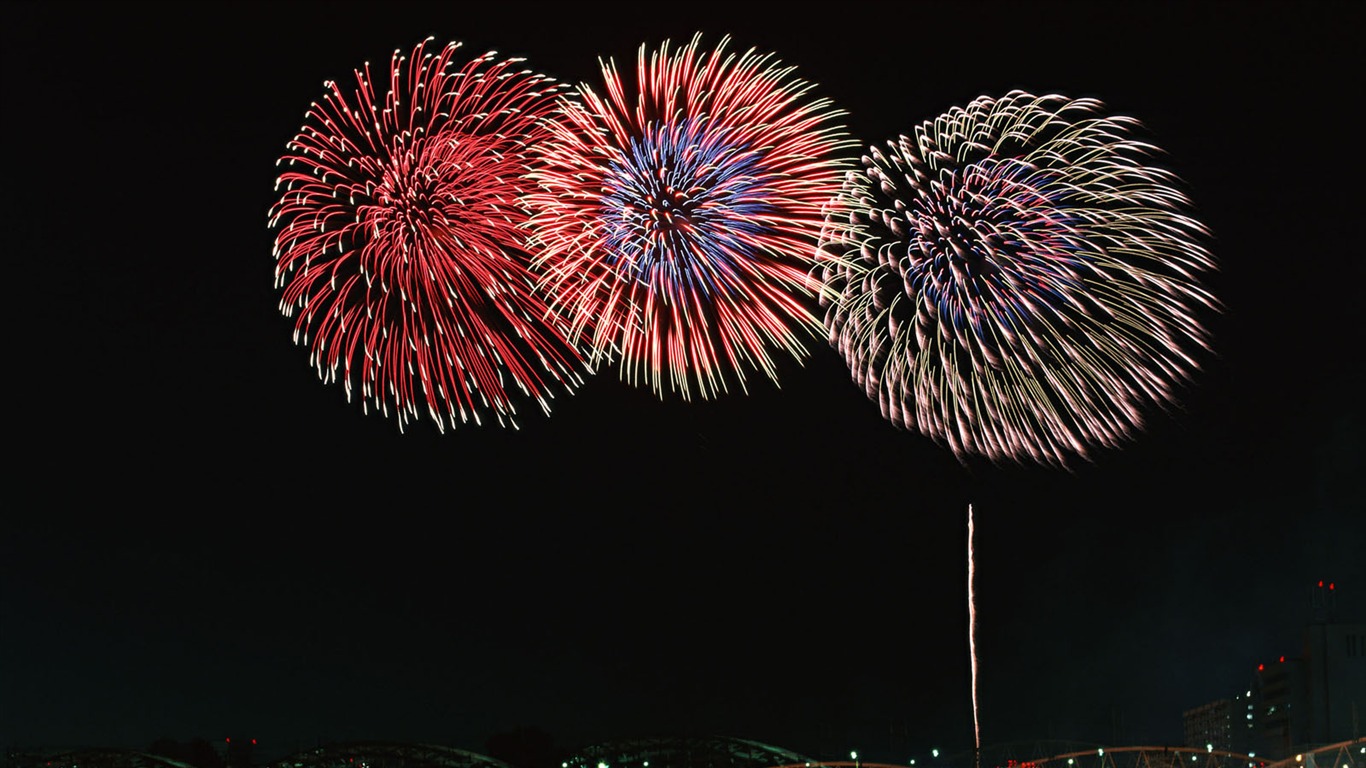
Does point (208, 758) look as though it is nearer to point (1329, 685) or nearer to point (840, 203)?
point (1329, 685)

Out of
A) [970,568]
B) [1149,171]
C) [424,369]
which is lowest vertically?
[970,568]

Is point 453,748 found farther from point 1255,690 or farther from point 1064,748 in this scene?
point 1255,690

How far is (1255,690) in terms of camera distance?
147750 mm

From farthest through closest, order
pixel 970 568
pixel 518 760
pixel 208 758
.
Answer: pixel 208 758
pixel 518 760
pixel 970 568

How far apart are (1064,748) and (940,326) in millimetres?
73917

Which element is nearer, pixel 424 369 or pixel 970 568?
pixel 424 369

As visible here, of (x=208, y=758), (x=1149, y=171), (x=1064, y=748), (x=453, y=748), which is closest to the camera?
(x=1149, y=171)

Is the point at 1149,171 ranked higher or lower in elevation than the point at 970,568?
higher

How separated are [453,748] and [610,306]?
61829mm

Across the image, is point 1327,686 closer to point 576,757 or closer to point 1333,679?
point 1333,679

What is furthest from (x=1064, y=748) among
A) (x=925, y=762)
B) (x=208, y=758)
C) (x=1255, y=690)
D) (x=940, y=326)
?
(x=208, y=758)

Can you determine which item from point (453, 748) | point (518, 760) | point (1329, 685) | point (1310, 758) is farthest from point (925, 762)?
point (1310, 758)

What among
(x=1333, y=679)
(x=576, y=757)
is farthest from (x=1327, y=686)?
(x=576, y=757)

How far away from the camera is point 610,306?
38344 mm
